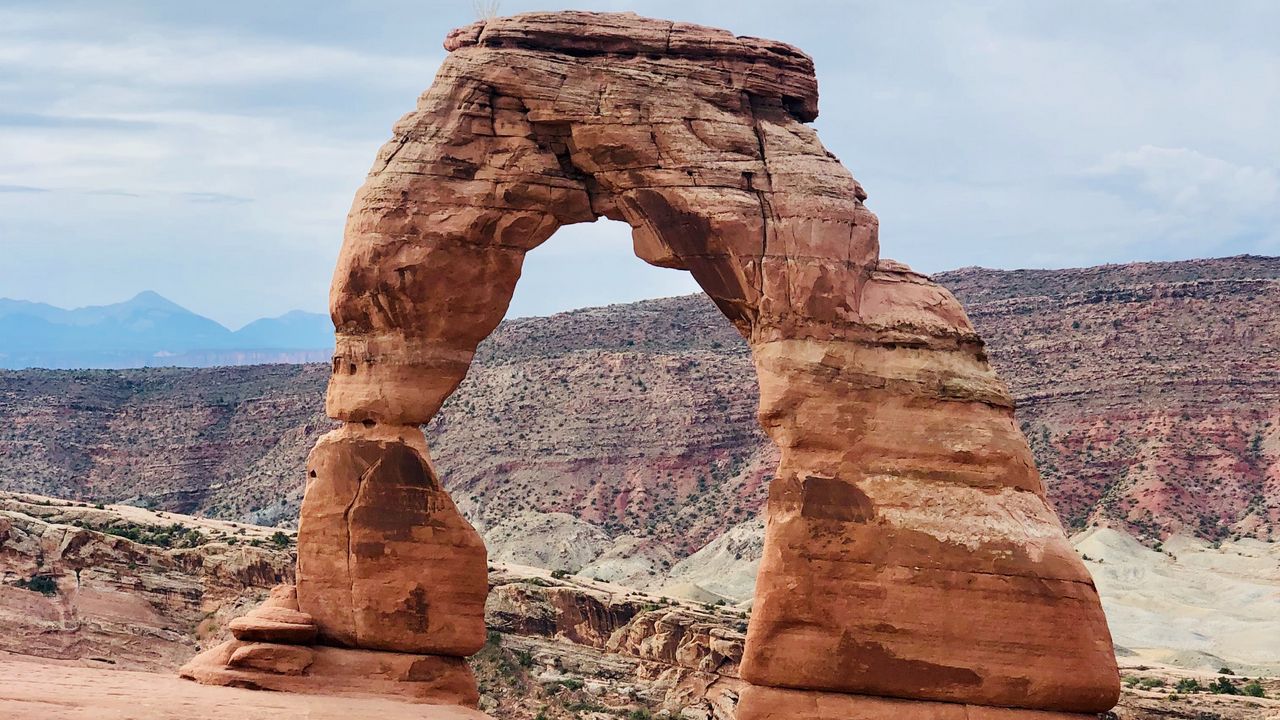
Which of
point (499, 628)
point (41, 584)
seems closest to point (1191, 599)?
point (499, 628)

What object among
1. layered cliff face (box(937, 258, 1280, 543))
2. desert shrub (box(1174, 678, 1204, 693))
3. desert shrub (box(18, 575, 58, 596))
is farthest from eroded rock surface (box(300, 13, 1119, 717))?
layered cliff face (box(937, 258, 1280, 543))

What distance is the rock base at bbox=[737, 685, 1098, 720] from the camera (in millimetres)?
24750

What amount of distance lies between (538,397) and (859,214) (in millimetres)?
69471

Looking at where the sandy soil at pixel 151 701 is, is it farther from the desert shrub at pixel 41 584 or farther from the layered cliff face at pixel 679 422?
the layered cliff face at pixel 679 422

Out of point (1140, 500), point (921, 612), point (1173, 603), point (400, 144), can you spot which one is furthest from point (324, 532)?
point (1140, 500)

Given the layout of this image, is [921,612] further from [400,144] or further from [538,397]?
[538,397]

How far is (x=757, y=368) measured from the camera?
2500cm

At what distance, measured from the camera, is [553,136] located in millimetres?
27328

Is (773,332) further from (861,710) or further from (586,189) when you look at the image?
(861,710)

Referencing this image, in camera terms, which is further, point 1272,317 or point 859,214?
point 1272,317

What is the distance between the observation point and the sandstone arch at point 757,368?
2491 centimetres

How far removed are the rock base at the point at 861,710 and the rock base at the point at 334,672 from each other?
4.93 metres

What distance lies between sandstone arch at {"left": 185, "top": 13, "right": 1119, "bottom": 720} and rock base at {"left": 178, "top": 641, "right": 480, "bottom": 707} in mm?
281

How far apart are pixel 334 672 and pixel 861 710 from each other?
304 inches
